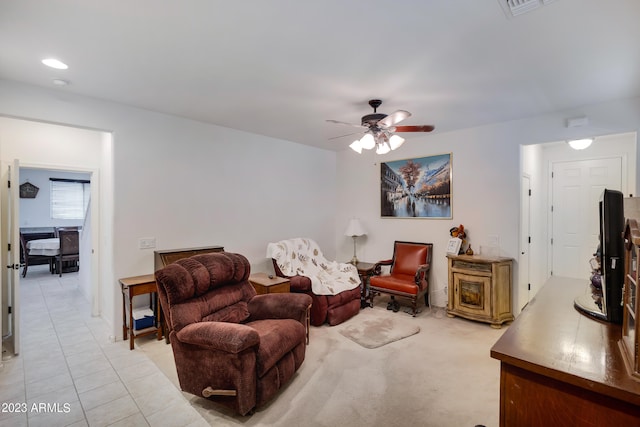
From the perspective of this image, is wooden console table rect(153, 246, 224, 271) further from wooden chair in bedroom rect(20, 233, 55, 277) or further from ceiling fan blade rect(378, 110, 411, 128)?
wooden chair in bedroom rect(20, 233, 55, 277)

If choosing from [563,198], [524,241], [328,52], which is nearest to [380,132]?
[328,52]

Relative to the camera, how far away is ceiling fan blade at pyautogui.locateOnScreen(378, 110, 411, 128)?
2498mm

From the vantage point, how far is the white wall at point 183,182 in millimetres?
3146

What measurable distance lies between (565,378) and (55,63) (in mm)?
3650

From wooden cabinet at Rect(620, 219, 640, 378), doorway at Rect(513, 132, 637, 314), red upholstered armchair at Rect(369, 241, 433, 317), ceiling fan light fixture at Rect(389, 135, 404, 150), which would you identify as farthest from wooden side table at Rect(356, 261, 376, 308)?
wooden cabinet at Rect(620, 219, 640, 378)

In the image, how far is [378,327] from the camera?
12.0 feet

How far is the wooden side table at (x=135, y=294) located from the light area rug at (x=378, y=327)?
208 centimetres

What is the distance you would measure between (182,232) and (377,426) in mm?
2981

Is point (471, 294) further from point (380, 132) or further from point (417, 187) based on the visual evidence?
point (380, 132)

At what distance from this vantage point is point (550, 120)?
3.58 metres

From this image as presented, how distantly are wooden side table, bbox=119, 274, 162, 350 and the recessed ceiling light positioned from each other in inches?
78.5

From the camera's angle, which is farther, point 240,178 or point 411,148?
point 411,148

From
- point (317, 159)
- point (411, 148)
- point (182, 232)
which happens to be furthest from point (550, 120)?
point (182, 232)

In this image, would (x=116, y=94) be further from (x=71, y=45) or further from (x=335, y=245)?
(x=335, y=245)
